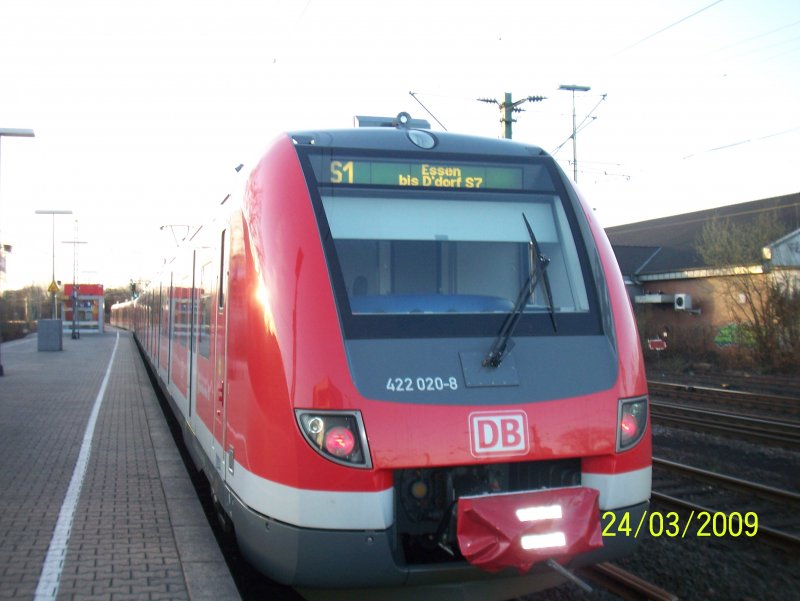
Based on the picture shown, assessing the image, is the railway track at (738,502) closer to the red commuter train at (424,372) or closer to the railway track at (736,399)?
the red commuter train at (424,372)

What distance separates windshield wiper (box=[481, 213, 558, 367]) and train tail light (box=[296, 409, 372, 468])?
2.58 ft

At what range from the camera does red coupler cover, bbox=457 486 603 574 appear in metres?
3.78

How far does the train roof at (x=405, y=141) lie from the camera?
4.78m

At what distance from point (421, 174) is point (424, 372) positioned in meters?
1.33

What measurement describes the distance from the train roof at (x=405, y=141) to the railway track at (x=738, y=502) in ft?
12.3

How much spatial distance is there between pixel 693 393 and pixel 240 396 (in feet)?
50.3

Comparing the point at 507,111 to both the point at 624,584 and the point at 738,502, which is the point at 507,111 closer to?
the point at 738,502

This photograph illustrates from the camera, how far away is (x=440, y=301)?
14.9ft

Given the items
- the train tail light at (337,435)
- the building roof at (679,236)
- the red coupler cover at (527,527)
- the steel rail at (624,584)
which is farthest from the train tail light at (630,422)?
the building roof at (679,236)

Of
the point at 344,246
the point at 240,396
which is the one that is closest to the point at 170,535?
the point at 240,396

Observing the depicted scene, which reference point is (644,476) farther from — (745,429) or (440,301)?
(745,429)

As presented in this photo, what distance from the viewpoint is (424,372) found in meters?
4.07

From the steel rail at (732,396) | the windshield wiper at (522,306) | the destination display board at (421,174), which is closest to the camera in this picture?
the windshield wiper at (522,306)
